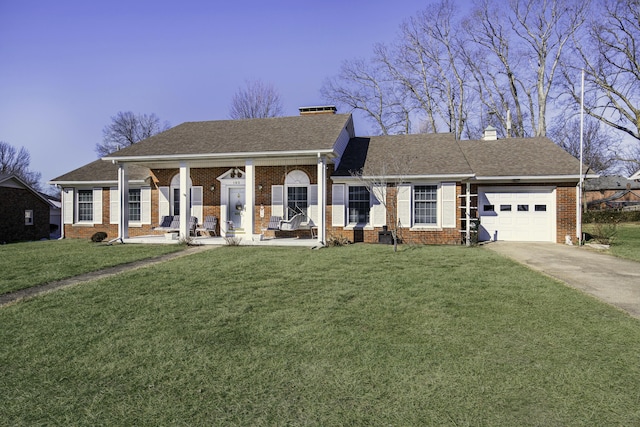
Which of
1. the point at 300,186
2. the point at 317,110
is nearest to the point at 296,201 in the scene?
the point at 300,186

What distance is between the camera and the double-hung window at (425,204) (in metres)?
14.9

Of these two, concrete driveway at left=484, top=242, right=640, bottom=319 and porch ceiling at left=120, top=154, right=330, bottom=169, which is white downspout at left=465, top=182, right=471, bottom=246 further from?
porch ceiling at left=120, top=154, right=330, bottom=169

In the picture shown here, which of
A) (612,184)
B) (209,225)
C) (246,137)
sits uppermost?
(612,184)

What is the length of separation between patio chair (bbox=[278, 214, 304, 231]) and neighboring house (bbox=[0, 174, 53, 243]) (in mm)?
13432

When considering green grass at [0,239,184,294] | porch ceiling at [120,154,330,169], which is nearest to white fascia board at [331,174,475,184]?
porch ceiling at [120,154,330,169]

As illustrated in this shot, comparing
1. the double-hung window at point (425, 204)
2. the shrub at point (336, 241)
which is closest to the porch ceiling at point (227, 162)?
the shrub at point (336, 241)

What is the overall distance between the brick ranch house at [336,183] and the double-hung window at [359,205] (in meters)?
0.04

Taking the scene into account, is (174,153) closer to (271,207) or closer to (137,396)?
(271,207)

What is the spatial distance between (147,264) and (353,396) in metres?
8.01

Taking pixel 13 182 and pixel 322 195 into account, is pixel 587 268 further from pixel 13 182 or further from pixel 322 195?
pixel 13 182

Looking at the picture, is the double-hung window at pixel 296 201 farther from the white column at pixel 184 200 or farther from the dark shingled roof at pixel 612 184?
the dark shingled roof at pixel 612 184

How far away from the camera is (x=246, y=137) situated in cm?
1546

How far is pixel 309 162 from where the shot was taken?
15.3 metres

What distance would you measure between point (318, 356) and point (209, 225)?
13222mm
